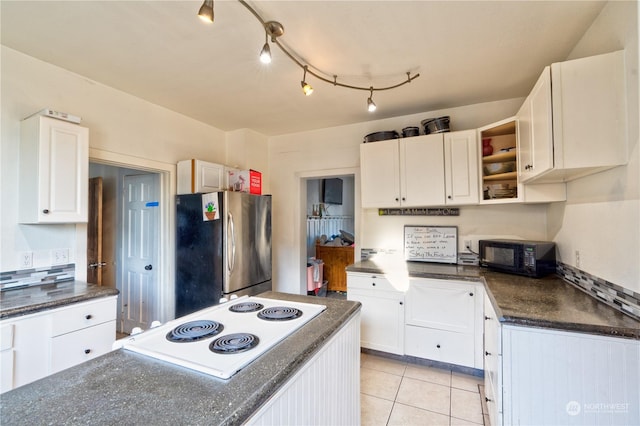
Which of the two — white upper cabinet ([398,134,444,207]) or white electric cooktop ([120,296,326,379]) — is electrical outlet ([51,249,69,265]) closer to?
white electric cooktop ([120,296,326,379])

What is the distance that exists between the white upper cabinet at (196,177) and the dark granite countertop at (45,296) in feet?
3.97

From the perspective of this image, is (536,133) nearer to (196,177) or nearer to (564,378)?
(564,378)

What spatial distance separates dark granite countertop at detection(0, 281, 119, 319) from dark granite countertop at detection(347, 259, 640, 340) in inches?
98.1

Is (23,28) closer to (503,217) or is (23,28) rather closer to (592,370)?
(592,370)

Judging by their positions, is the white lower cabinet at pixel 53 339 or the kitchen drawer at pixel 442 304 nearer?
the white lower cabinet at pixel 53 339

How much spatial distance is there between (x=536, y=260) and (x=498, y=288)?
51cm

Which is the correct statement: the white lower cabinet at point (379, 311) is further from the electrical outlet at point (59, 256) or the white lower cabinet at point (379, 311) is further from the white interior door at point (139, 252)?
the electrical outlet at point (59, 256)

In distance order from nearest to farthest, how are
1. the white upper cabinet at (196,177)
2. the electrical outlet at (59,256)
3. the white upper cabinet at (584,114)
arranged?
the white upper cabinet at (584,114)
the electrical outlet at (59,256)
the white upper cabinet at (196,177)

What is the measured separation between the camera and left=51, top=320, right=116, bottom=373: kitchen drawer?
1718 mm

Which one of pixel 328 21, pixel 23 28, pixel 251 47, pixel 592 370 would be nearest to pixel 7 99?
pixel 23 28

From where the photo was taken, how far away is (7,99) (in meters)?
1.92

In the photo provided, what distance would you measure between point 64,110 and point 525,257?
12.3ft

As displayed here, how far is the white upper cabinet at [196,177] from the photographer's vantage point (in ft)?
9.60

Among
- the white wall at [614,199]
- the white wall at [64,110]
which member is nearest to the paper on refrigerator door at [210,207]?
the white wall at [64,110]
